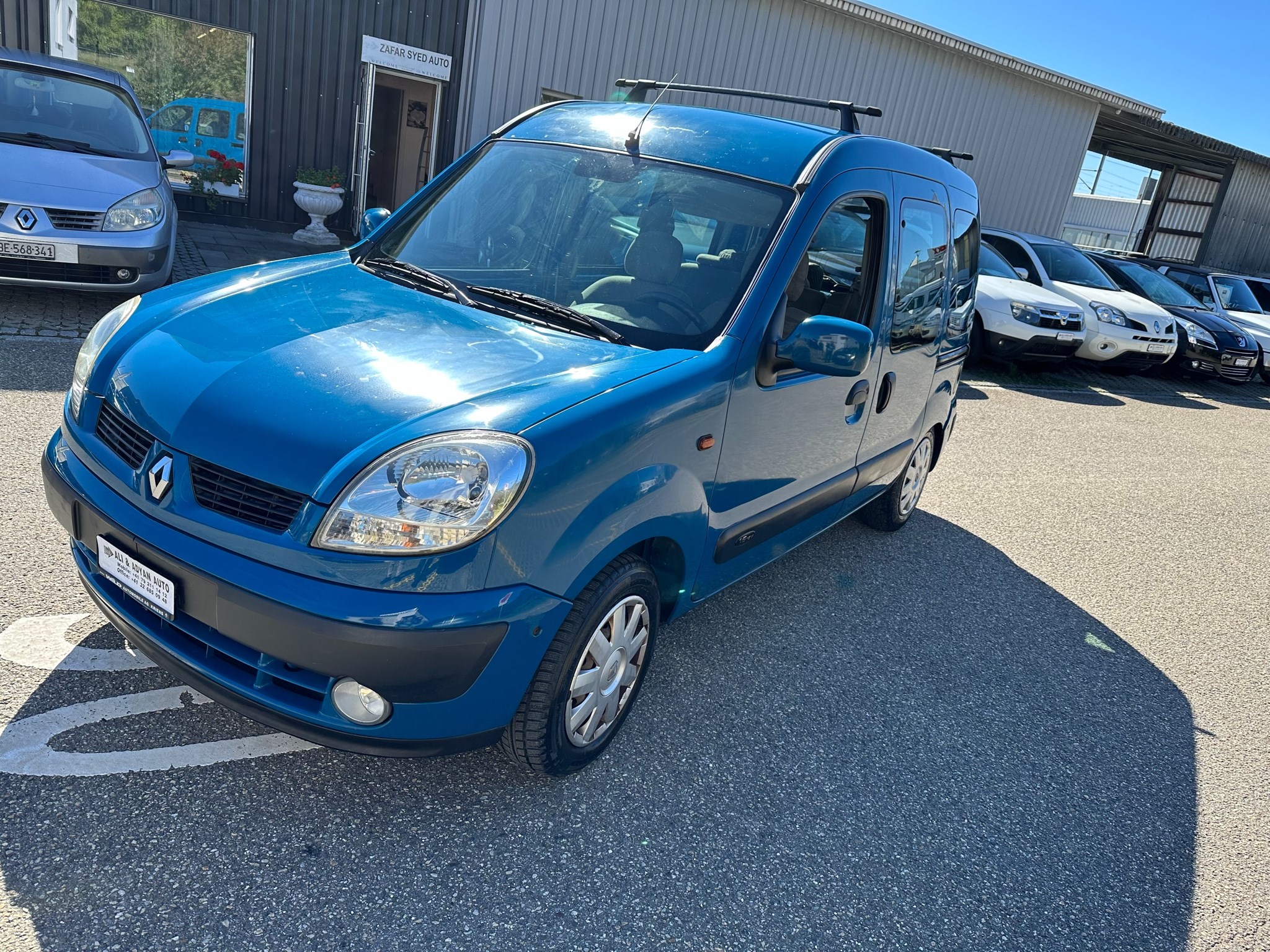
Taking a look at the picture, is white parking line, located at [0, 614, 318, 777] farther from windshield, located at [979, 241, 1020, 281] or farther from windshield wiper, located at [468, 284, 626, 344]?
windshield, located at [979, 241, 1020, 281]

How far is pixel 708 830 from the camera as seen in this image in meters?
2.73

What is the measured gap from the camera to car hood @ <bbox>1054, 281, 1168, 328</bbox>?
40.4 ft

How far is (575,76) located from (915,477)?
998 cm

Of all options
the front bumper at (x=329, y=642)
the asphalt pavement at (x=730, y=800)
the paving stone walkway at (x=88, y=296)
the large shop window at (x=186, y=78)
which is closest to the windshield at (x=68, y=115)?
the paving stone walkway at (x=88, y=296)

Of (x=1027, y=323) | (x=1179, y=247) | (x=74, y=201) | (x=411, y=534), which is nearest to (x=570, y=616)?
(x=411, y=534)

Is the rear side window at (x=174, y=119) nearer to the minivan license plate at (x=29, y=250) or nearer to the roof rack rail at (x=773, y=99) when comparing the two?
the minivan license plate at (x=29, y=250)

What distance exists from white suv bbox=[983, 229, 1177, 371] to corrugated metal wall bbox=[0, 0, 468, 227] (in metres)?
8.01

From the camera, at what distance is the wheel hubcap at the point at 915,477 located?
5.26 meters

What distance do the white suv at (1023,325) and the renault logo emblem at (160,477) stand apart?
1028 cm

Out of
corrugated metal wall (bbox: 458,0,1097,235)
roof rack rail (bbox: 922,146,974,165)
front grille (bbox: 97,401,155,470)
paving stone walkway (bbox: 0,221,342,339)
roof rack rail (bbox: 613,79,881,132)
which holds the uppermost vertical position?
corrugated metal wall (bbox: 458,0,1097,235)

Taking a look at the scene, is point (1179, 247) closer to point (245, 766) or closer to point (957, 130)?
point (957, 130)

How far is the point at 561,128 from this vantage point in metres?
3.73

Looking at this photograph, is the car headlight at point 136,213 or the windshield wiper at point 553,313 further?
the car headlight at point 136,213

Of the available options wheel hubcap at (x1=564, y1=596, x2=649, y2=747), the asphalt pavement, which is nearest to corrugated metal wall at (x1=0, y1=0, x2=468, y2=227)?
the asphalt pavement
